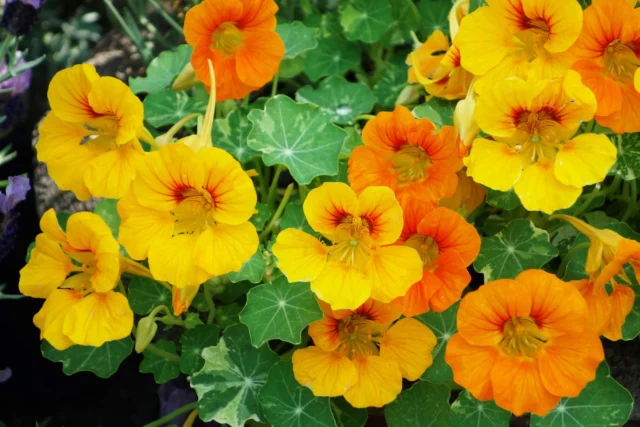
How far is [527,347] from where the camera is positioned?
1013 millimetres

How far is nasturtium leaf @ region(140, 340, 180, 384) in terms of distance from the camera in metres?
1.31

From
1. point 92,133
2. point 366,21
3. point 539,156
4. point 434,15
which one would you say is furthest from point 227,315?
point 434,15

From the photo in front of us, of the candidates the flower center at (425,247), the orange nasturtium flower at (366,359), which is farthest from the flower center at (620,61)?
the orange nasturtium flower at (366,359)

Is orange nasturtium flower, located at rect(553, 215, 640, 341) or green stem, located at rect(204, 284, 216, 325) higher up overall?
orange nasturtium flower, located at rect(553, 215, 640, 341)

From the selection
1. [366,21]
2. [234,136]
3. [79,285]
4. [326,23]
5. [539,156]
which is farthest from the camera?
[326,23]

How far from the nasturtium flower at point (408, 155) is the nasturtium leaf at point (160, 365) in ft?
1.70

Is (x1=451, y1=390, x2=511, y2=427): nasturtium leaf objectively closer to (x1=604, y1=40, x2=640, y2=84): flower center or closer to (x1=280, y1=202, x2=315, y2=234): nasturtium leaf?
(x1=280, y1=202, x2=315, y2=234): nasturtium leaf

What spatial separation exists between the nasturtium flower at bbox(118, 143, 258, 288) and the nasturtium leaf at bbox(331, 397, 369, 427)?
0.42m

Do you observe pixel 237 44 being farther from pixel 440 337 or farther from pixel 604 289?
pixel 604 289

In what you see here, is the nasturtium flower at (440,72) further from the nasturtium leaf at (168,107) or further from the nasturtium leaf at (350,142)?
the nasturtium leaf at (168,107)

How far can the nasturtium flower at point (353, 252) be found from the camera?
0.96 m

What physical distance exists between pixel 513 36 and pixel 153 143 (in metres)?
0.58

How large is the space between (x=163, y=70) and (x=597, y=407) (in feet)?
3.62

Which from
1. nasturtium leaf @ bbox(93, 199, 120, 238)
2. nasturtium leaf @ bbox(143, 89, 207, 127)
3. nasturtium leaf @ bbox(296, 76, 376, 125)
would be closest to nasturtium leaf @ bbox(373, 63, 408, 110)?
nasturtium leaf @ bbox(296, 76, 376, 125)
